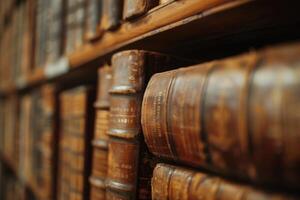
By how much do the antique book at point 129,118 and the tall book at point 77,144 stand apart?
29 cm

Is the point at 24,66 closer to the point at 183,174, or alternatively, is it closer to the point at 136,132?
the point at 136,132

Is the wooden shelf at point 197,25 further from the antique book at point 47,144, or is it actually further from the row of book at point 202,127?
the antique book at point 47,144

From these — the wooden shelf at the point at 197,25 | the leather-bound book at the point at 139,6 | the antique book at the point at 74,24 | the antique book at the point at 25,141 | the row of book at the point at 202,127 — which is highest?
the antique book at the point at 74,24

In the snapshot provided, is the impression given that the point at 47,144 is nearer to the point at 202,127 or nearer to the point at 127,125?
the point at 127,125

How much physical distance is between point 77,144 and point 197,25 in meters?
0.51

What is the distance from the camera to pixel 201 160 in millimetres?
393

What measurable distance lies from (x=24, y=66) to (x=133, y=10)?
1.23 meters

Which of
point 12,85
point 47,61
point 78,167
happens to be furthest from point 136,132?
point 12,85

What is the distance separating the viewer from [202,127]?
1.23 ft

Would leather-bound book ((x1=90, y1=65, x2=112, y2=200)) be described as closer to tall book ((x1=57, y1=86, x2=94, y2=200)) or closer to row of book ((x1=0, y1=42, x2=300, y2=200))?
row of book ((x1=0, y1=42, x2=300, y2=200))

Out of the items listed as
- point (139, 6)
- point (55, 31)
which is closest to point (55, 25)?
point (55, 31)

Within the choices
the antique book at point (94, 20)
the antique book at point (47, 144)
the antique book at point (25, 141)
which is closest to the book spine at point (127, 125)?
the antique book at point (94, 20)

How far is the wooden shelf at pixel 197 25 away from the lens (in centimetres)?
42

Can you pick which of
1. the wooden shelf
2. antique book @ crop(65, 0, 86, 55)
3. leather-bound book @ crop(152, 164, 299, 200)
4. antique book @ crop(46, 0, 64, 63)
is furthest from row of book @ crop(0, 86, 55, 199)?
leather-bound book @ crop(152, 164, 299, 200)
